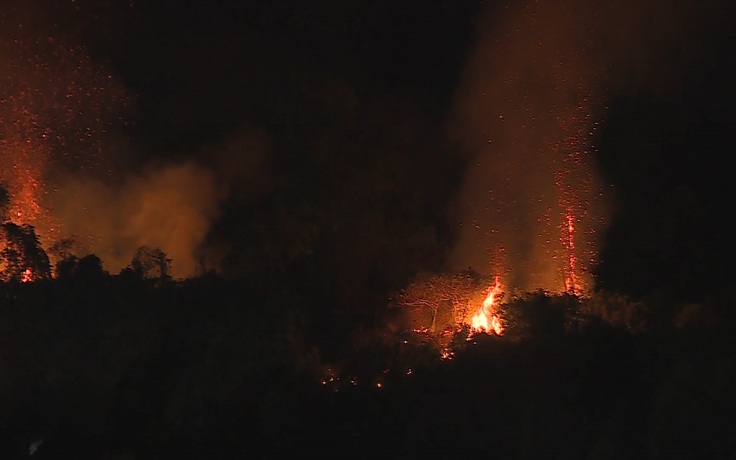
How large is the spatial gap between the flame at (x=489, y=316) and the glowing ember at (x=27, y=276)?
4.09 m

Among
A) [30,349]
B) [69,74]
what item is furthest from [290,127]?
[30,349]

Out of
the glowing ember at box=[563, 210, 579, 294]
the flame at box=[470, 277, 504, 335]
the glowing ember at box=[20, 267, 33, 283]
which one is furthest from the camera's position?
the glowing ember at box=[20, 267, 33, 283]

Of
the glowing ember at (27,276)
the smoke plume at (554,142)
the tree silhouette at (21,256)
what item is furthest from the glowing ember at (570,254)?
the glowing ember at (27,276)

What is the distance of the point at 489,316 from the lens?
6227mm

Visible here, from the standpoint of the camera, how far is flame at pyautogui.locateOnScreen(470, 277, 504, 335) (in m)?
5.91

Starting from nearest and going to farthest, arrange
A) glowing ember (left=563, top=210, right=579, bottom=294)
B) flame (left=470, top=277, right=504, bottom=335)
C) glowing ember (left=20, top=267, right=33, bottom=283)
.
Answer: flame (left=470, top=277, right=504, bottom=335), glowing ember (left=563, top=210, right=579, bottom=294), glowing ember (left=20, top=267, right=33, bottom=283)

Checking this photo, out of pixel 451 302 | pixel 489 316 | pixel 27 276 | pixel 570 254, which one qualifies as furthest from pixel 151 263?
pixel 570 254

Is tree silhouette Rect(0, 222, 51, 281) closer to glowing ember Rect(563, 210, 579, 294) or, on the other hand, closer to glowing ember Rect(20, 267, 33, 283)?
glowing ember Rect(20, 267, 33, 283)

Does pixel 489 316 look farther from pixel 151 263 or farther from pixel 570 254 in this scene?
pixel 151 263

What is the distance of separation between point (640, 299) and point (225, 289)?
349 centimetres

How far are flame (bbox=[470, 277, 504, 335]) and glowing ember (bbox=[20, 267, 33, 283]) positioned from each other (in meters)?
4.09

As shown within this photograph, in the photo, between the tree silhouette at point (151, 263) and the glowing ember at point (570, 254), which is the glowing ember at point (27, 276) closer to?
the tree silhouette at point (151, 263)

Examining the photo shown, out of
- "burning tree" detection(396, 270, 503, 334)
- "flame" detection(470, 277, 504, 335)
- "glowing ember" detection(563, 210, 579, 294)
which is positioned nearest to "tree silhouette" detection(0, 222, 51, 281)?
"burning tree" detection(396, 270, 503, 334)

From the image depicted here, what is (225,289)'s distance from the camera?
6.16m
